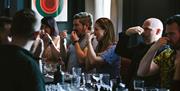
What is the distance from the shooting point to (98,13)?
5930 millimetres

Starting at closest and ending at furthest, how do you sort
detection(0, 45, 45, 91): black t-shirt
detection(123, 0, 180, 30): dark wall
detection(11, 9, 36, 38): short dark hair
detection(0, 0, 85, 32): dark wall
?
detection(0, 45, 45, 91): black t-shirt < detection(11, 9, 36, 38): short dark hair < detection(123, 0, 180, 30): dark wall < detection(0, 0, 85, 32): dark wall

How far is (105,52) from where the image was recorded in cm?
368

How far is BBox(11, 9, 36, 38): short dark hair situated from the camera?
2324 millimetres

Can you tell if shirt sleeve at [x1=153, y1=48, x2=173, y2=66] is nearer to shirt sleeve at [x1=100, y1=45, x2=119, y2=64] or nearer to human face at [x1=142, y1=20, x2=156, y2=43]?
human face at [x1=142, y1=20, x2=156, y2=43]

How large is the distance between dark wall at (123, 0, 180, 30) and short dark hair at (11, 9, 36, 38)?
2.85m

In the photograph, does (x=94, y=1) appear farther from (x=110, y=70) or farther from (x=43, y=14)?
(x=110, y=70)

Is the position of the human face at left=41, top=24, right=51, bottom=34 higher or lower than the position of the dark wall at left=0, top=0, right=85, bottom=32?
lower

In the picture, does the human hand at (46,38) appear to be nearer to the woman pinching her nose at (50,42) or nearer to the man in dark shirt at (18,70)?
the woman pinching her nose at (50,42)

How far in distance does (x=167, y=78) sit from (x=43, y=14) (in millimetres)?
3624

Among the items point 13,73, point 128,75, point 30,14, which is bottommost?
point 128,75

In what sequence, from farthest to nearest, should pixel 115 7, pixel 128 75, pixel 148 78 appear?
pixel 115 7, pixel 128 75, pixel 148 78

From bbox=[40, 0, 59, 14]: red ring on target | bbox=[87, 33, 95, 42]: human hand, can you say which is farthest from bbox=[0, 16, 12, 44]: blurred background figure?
bbox=[40, 0, 59, 14]: red ring on target

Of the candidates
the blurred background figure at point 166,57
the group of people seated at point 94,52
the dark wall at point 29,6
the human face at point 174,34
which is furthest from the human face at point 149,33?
the dark wall at point 29,6

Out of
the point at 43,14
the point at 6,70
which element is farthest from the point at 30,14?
the point at 43,14
